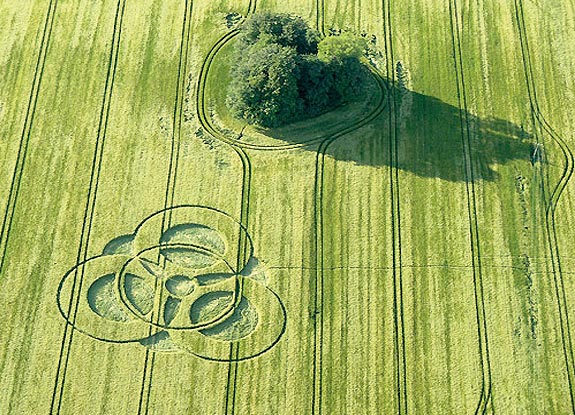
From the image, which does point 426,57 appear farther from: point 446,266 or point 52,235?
point 52,235

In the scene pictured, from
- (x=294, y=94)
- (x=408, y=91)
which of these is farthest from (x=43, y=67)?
(x=408, y=91)

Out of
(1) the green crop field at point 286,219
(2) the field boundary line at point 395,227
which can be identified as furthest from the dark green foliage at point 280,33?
(2) the field boundary line at point 395,227

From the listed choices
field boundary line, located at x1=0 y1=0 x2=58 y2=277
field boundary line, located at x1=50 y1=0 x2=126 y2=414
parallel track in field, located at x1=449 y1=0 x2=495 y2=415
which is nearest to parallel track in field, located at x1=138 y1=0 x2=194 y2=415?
field boundary line, located at x1=50 y1=0 x2=126 y2=414

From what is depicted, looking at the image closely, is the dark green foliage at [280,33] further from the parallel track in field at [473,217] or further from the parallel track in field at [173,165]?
the parallel track in field at [473,217]

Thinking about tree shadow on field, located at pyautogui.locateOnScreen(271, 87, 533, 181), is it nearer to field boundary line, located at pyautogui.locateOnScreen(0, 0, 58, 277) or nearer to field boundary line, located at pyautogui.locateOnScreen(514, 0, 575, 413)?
field boundary line, located at pyautogui.locateOnScreen(514, 0, 575, 413)

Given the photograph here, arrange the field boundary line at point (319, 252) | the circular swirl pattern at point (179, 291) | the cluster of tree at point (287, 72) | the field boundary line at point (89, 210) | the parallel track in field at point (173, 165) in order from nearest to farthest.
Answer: the field boundary line at point (319, 252), the parallel track in field at point (173, 165), the field boundary line at point (89, 210), the circular swirl pattern at point (179, 291), the cluster of tree at point (287, 72)

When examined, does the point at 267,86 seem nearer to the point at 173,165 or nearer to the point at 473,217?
the point at 173,165

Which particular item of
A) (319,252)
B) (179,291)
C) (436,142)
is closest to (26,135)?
(179,291)

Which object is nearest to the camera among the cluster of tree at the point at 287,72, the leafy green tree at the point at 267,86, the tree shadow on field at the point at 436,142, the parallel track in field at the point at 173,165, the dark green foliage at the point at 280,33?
the parallel track in field at the point at 173,165
